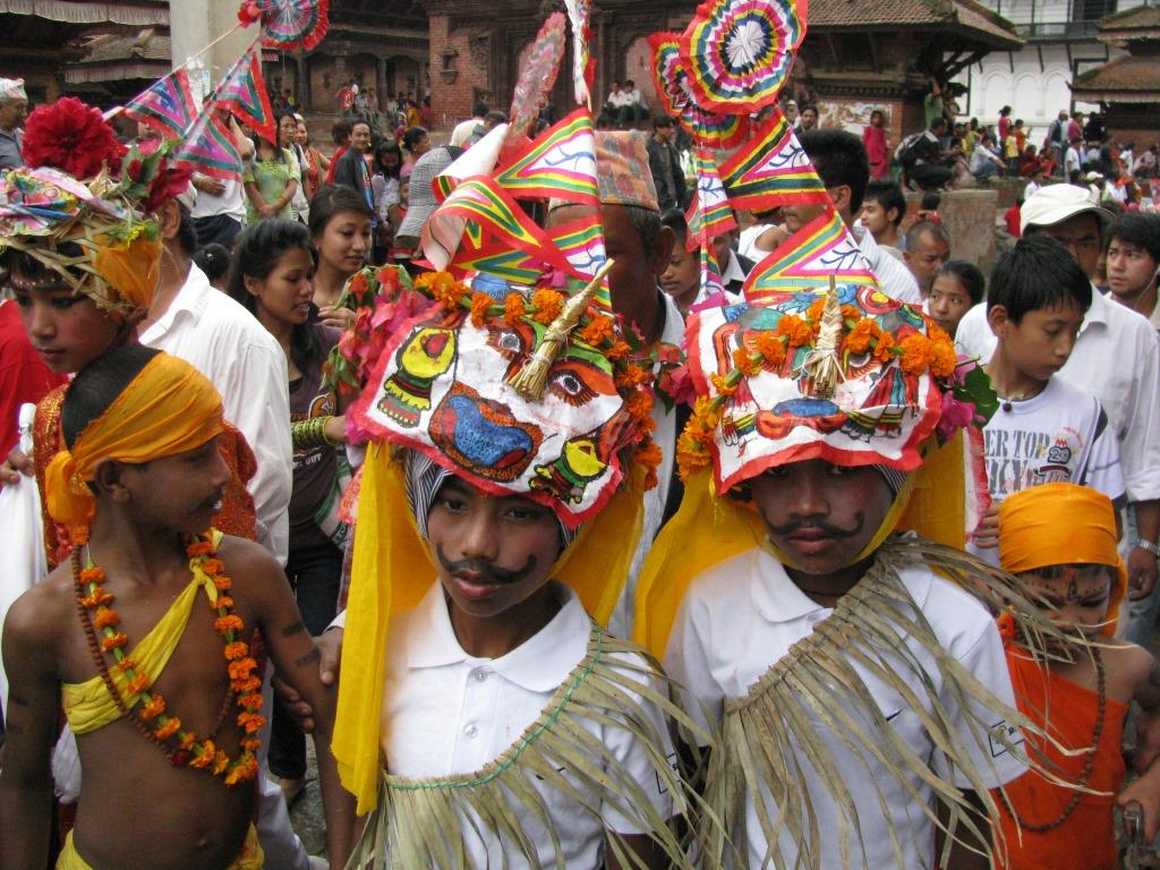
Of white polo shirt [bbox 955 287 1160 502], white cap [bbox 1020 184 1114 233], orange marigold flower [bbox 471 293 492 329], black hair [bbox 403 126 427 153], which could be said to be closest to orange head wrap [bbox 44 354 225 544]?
orange marigold flower [bbox 471 293 492 329]

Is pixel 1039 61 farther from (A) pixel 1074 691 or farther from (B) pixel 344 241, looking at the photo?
(A) pixel 1074 691

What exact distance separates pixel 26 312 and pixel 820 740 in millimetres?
1892

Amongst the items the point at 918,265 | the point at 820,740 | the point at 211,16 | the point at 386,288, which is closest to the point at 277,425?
the point at 386,288

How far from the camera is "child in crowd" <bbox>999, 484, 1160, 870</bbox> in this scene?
2.72m

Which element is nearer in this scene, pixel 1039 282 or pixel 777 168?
pixel 777 168

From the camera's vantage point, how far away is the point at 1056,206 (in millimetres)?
4848

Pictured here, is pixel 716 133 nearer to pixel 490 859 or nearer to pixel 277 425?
pixel 490 859

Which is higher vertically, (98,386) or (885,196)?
(885,196)

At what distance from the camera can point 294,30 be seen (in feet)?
11.6

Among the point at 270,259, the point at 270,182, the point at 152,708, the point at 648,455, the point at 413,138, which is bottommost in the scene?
the point at 152,708

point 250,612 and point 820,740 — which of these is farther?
point 250,612

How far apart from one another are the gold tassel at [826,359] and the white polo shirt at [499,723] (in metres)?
0.61

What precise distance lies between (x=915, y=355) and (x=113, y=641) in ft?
5.40

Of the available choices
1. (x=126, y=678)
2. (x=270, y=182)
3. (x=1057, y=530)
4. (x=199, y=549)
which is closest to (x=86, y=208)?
(x=199, y=549)
